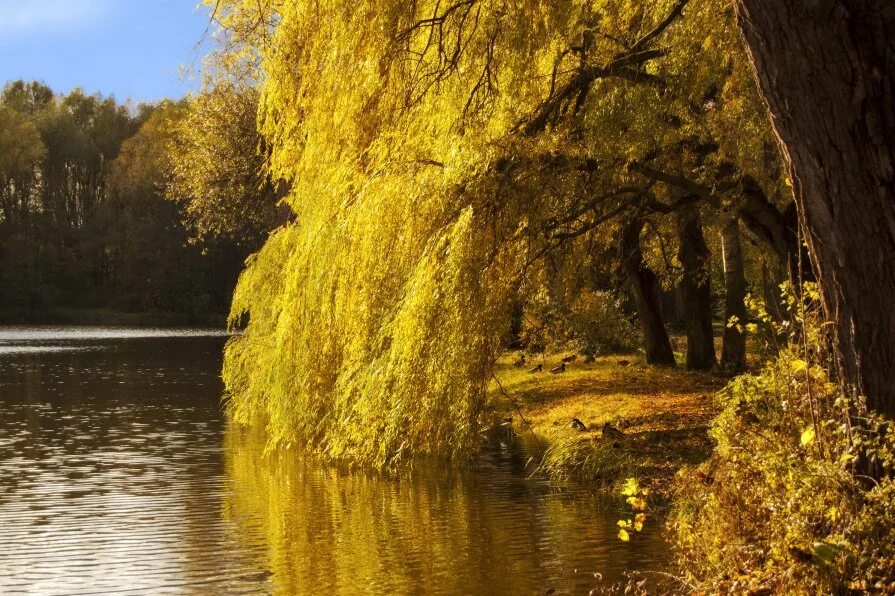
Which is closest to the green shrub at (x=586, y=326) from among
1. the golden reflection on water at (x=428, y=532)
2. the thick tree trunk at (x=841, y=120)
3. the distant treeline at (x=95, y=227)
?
the golden reflection on water at (x=428, y=532)

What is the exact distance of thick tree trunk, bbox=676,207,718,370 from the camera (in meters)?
18.2

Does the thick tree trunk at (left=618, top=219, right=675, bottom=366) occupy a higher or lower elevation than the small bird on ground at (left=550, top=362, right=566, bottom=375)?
higher

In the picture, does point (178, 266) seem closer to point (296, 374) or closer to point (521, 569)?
point (296, 374)

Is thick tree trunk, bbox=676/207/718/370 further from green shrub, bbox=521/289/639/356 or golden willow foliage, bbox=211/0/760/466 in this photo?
golden willow foliage, bbox=211/0/760/466

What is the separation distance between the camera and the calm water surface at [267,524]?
850cm

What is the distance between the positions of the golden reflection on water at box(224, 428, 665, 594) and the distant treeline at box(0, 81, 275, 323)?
4899cm

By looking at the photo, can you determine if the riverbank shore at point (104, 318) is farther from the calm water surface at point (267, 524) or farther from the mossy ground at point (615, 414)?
the calm water surface at point (267, 524)

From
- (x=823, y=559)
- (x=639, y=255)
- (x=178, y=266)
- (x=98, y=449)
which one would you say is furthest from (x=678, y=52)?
(x=178, y=266)

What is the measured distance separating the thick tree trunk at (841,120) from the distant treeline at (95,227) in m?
55.7

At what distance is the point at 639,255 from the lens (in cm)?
1919

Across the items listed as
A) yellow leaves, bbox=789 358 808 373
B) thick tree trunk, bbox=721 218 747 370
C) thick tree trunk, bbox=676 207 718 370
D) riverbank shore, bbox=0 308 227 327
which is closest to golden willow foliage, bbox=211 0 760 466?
yellow leaves, bbox=789 358 808 373

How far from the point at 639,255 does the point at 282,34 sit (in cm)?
895

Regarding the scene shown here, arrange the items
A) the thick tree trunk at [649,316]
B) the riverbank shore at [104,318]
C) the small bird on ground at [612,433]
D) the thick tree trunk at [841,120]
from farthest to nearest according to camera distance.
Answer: the riverbank shore at [104,318], the thick tree trunk at [649,316], the small bird on ground at [612,433], the thick tree trunk at [841,120]

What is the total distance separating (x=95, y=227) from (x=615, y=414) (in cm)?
5576
